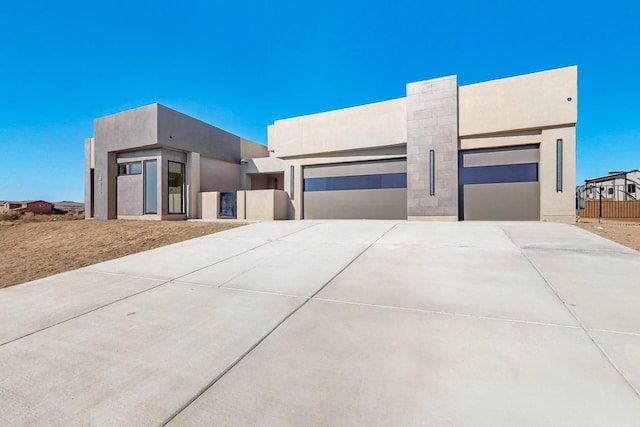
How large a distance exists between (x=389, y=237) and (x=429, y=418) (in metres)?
6.62

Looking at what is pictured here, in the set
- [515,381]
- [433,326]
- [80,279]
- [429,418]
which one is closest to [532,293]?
[433,326]

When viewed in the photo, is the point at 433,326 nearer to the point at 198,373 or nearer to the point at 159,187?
the point at 198,373

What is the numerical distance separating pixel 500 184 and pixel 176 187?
1989cm

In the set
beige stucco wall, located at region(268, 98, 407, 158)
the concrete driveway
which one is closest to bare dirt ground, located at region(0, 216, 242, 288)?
the concrete driveway

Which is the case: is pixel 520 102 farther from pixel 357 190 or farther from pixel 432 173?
pixel 357 190

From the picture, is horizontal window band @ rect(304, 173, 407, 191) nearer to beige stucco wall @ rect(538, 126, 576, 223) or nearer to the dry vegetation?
beige stucco wall @ rect(538, 126, 576, 223)

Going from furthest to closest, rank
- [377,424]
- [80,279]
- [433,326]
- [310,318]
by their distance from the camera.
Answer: [80,279] < [310,318] < [433,326] < [377,424]

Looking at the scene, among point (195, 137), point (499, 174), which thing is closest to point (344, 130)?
point (499, 174)

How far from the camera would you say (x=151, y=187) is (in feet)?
60.4

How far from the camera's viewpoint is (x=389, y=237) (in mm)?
8219

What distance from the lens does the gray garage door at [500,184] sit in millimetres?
13000

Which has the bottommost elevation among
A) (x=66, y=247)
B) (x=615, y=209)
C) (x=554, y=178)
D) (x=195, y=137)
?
(x=66, y=247)

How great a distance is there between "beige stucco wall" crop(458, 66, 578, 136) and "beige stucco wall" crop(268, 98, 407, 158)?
320 cm

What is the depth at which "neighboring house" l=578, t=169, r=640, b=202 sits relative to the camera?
96.9 feet
